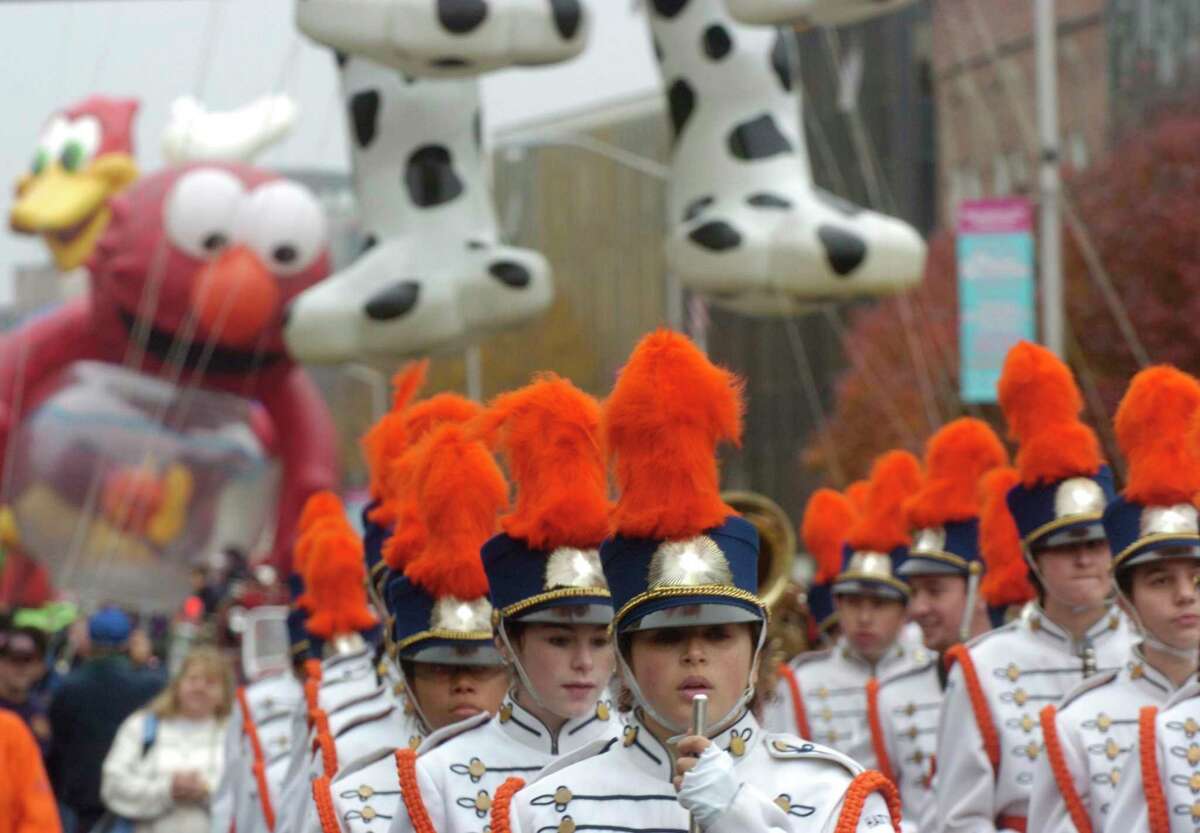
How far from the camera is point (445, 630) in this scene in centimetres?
720

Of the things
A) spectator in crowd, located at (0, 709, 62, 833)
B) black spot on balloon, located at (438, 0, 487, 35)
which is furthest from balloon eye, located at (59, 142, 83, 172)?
spectator in crowd, located at (0, 709, 62, 833)

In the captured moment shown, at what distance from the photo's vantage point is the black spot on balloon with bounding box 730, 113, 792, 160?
10.7 meters

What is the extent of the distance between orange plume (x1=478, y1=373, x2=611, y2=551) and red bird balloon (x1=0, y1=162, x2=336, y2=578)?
43.6ft

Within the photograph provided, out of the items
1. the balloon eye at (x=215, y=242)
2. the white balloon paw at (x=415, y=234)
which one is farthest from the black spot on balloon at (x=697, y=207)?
the balloon eye at (x=215, y=242)

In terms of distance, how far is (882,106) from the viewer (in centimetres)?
4428

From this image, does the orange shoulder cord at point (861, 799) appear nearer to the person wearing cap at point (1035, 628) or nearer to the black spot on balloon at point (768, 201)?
the person wearing cap at point (1035, 628)

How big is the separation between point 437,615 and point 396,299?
12.0 ft

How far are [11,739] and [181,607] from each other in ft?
50.4

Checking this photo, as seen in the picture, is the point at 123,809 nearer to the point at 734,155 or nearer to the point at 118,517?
the point at 734,155

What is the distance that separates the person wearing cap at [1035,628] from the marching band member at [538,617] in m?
2.58

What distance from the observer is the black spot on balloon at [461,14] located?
9.53 metres

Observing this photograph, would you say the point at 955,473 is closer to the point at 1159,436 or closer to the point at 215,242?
the point at 1159,436

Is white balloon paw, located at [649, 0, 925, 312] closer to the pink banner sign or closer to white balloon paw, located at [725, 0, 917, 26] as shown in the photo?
white balloon paw, located at [725, 0, 917, 26]

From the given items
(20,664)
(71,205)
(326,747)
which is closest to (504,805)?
(326,747)
